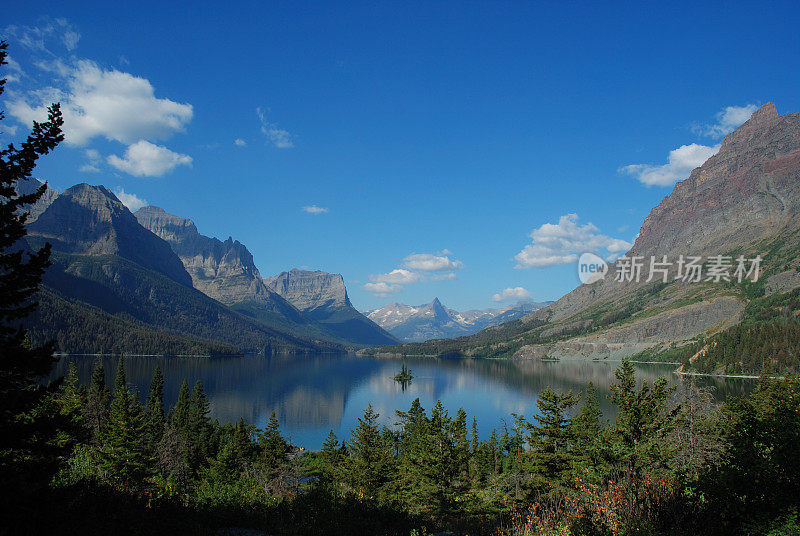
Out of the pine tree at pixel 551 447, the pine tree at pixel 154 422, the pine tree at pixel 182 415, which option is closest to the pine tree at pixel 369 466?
the pine tree at pixel 551 447

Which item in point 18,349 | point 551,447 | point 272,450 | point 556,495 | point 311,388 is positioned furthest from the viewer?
point 311,388

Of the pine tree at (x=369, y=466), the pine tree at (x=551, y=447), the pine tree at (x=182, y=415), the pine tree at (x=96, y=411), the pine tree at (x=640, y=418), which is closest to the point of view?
the pine tree at (x=640, y=418)

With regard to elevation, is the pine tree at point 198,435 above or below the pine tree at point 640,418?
below

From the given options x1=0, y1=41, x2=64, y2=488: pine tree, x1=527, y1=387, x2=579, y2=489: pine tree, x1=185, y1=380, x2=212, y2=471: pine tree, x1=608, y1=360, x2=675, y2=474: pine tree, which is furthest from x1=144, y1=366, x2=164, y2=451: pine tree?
x1=608, y1=360, x2=675, y2=474: pine tree

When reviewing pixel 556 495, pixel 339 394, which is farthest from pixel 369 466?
pixel 339 394

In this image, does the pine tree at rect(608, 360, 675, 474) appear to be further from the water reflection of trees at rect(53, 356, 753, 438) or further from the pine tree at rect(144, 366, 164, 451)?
the water reflection of trees at rect(53, 356, 753, 438)

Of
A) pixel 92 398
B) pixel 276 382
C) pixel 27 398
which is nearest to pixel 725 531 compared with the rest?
pixel 27 398

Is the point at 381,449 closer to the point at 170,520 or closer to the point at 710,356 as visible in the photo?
the point at 170,520

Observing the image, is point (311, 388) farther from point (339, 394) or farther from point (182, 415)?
point (182, 415)

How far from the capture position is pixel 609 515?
28.5 ft

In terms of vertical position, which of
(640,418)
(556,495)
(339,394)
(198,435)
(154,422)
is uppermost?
(640,418)

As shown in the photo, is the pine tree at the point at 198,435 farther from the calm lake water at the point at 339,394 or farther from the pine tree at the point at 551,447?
the pine tree at the point at 551,447

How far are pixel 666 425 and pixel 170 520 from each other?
2295 centimetres

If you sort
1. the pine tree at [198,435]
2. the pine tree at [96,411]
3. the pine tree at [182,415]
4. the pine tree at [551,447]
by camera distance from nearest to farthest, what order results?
the pine tree at [551,447], the pine tree at [96,411], the pine tree at [198,435], the pine tree at [182,415]
